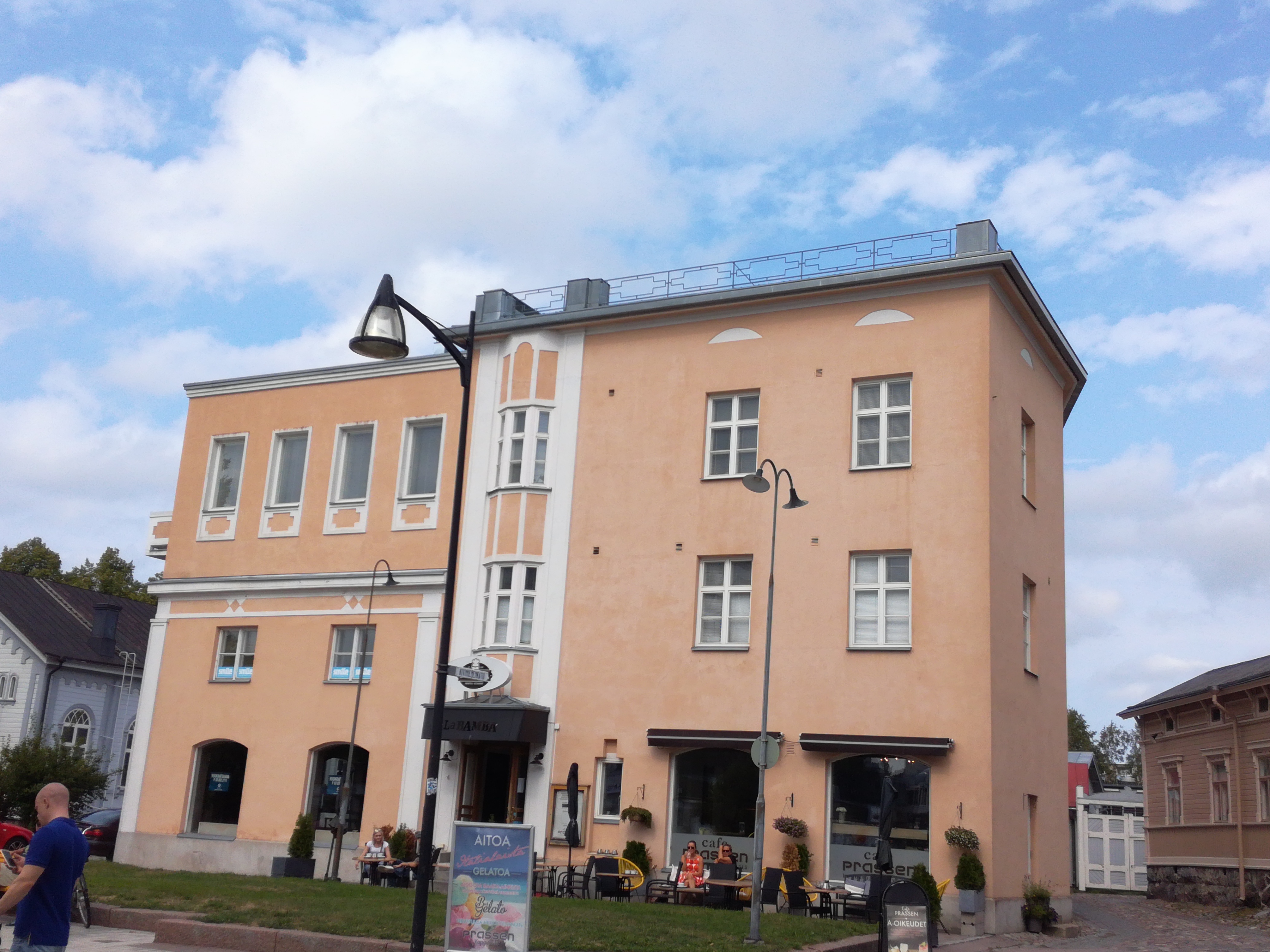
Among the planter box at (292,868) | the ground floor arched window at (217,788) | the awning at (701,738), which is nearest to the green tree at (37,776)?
the ground floor arched window at (217,788)

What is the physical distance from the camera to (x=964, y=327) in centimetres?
2305

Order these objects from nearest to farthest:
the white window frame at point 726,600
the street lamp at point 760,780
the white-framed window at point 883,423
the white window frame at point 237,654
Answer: the street lamp at point 760,780 → the white-framed window at point 883,423 → the white window frame at point 726,600 → the white window frame at point 237,654

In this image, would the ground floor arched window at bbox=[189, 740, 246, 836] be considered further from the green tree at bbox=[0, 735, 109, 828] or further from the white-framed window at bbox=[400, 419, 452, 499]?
the green tree at bbox=[0, 735, 109, 828]

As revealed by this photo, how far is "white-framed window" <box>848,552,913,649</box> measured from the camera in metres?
22.3

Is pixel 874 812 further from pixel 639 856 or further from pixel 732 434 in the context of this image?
pixel 732 434

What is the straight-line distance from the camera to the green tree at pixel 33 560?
5969 centimetres

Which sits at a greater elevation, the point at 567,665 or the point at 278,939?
the point at 567,665

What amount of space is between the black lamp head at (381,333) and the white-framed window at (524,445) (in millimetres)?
12705

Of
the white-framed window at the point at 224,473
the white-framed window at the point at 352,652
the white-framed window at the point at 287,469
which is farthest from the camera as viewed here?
the white-framed window at the point at 224,473

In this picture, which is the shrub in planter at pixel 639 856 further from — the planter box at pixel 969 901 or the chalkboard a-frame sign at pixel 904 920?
the chalkboard a-frame sign at pixel 904 920

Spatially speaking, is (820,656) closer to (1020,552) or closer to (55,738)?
(1020,552)

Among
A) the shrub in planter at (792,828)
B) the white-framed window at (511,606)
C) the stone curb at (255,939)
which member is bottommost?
the stone curb at (255,939)

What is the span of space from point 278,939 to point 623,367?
14378 mm

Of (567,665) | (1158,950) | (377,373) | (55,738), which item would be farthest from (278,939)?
(55,738)
